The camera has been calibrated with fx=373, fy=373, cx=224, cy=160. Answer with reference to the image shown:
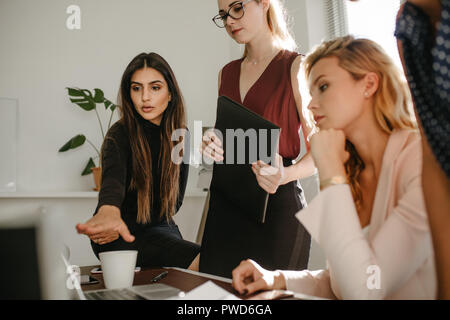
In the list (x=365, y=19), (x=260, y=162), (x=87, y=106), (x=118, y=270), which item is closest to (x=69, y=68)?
(x=87, y=106)

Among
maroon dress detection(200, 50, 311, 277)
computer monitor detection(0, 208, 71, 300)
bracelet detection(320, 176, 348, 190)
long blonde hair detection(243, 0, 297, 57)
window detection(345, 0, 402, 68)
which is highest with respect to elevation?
window detection(345, 0, 402, 68)

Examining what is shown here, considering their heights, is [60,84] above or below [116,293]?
above

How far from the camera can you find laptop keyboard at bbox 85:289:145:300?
2.12 ft

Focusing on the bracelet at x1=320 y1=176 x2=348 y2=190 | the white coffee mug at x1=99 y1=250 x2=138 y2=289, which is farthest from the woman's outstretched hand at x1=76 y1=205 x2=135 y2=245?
the bracelet at x1=320 y1=176 x2=348 y2=190

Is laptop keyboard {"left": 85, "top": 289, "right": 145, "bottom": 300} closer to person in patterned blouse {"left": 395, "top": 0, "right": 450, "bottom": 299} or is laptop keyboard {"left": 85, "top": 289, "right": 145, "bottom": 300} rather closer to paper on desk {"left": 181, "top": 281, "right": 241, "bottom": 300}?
paper on desk {"left": 181, "top": 281, "right": 241, "bottom": 300}

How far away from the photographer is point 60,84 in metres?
2.64

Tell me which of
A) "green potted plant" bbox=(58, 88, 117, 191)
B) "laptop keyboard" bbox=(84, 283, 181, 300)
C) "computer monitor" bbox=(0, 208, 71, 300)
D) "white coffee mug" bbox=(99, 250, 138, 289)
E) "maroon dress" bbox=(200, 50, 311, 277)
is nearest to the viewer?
"computer monitor" bbox=(0, 208, 71, 300)

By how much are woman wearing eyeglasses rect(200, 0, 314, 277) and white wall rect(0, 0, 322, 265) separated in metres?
1.12

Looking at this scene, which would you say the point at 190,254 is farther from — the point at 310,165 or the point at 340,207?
the point at 340,207

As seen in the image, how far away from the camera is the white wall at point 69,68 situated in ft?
8.31

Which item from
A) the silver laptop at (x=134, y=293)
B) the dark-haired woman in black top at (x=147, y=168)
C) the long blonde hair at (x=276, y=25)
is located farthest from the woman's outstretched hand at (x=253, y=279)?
the long blonde hair at (x=276, y=25)
